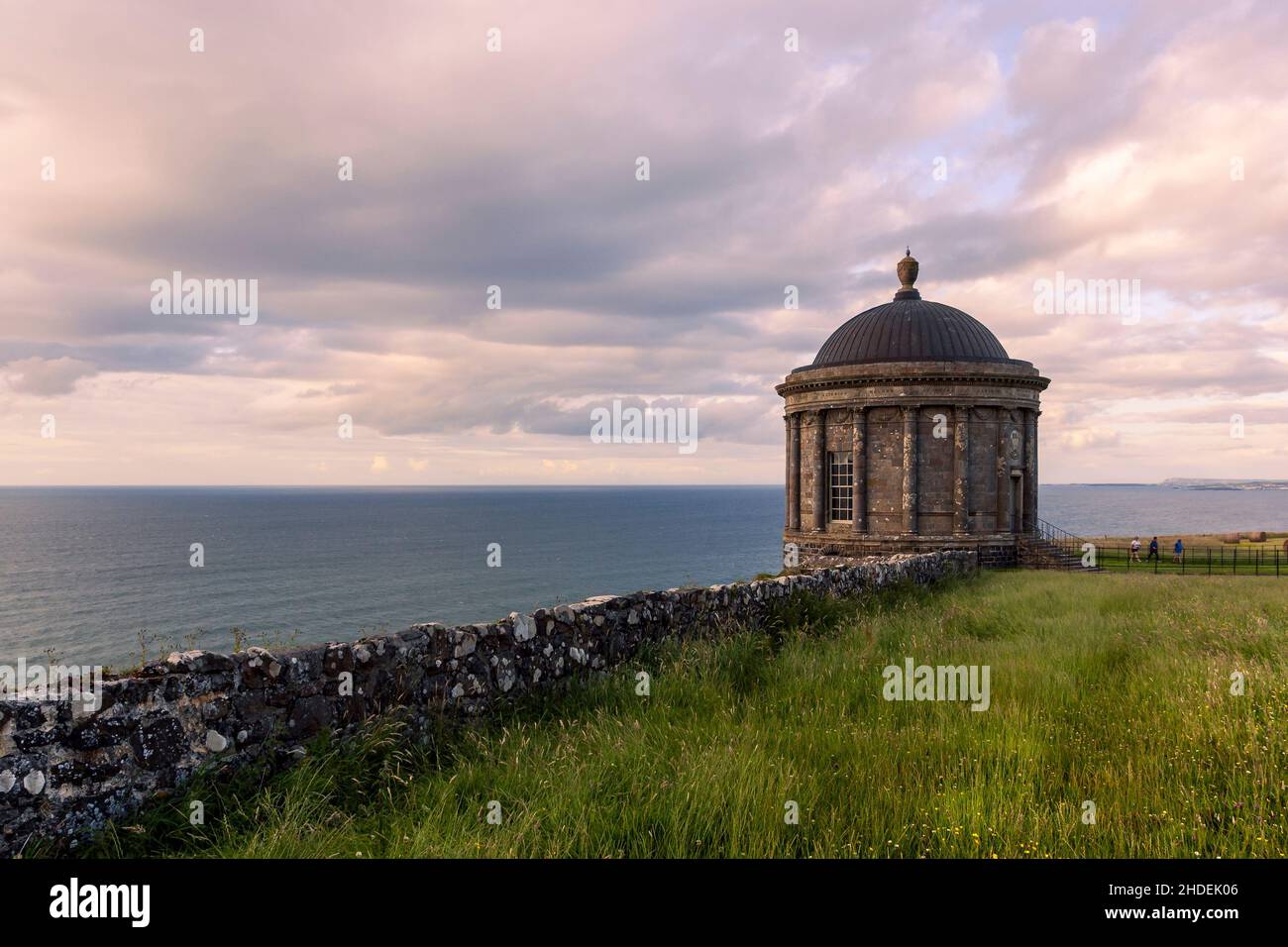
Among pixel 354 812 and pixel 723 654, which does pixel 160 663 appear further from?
pixel 723 654

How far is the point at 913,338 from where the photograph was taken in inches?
1126

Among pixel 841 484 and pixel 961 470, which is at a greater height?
pixel 961 470

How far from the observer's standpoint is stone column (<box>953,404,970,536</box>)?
2770 cm

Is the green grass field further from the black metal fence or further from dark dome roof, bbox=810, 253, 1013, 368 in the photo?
the black metal fence

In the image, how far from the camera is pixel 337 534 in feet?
376

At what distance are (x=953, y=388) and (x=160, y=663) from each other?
91.6 ft

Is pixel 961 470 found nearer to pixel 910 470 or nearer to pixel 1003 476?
Result: pixel 910 470

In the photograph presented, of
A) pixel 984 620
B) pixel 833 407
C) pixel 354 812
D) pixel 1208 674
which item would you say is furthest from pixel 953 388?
A: pixel 354 812

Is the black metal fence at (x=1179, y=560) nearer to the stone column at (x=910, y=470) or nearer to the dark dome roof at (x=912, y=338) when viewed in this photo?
the stone column at (x=910, y=470)

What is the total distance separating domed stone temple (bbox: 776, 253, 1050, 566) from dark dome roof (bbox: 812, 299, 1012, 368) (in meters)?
0.06

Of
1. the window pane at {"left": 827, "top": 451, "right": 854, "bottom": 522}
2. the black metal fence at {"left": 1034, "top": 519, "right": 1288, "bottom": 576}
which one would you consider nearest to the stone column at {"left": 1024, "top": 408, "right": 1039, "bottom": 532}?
the black metal fence at {"left": 1034, "top": 519, "right": 1288, "bottom": 576}

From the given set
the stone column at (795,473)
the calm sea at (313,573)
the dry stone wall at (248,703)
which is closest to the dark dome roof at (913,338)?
the stone column at (795,473)

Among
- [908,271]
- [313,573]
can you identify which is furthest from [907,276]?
[313,573]

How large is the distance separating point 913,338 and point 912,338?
3.0 inches
